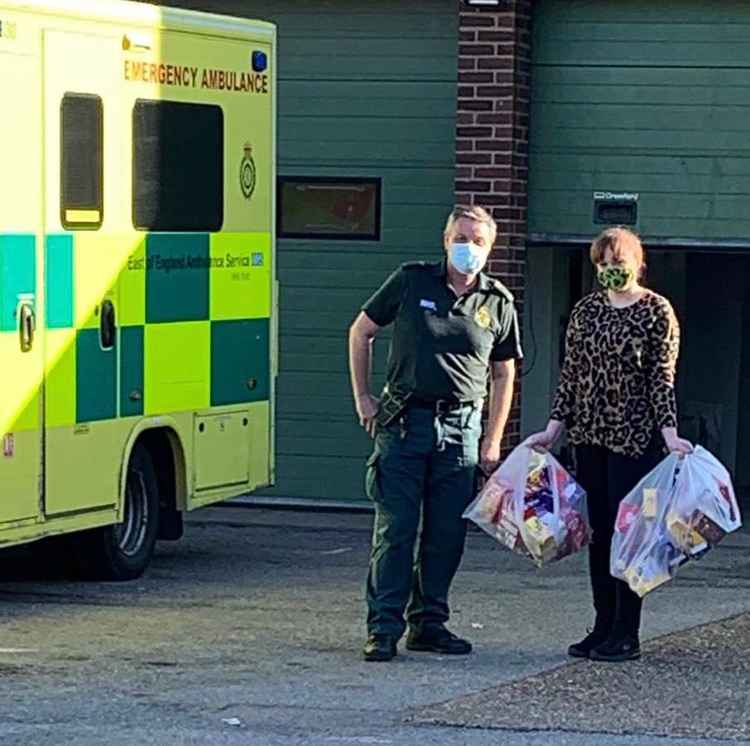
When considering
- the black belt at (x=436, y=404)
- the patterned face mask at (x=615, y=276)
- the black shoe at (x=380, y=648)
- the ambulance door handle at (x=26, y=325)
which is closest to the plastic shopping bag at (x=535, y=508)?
the black belt at (x=436, y=404)

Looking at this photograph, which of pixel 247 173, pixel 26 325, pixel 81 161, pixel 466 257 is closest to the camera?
pixel 466 257

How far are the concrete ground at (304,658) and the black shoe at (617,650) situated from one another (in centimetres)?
9

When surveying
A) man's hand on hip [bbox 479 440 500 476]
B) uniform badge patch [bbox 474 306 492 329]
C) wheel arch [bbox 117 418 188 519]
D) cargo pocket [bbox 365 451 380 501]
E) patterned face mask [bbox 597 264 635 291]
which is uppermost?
patterned face mask [bbox 597 264 635 291]

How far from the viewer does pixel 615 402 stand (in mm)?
9133

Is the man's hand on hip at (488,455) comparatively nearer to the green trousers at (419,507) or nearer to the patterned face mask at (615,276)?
the green trousers at (419,507)

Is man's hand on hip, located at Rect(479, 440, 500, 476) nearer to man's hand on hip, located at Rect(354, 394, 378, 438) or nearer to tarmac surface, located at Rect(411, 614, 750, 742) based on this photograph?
man's hand on hip, located at Rect(354, 394, 378, 438)

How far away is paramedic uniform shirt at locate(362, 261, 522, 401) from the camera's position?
9.21 m

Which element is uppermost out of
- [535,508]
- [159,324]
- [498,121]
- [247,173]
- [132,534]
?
[498,121]

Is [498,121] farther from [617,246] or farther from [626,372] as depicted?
[626,372]

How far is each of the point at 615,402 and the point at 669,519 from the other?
52cm

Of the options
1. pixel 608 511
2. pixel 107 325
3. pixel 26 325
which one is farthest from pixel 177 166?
pixel 608 511

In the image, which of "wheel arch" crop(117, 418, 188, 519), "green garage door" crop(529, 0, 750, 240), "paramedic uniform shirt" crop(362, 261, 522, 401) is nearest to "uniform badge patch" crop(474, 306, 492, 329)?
"paramedic uniform shirt" crop(362, 261, 522, 401)

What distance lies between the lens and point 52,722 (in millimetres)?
8062

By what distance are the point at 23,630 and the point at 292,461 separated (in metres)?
4.73
